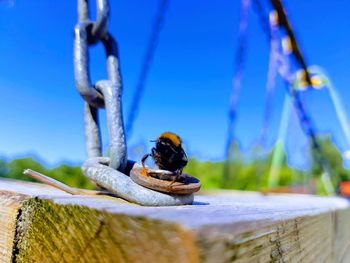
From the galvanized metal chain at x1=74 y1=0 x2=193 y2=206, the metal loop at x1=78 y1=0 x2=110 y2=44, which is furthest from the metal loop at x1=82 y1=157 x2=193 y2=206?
the metal loop at x1=78 y1=0 x2=110 y2=44

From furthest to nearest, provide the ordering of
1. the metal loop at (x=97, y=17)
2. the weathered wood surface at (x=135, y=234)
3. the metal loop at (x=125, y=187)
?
the metal loop at (x=97, y=17)
the metal loop at (x=125, y=187)
the weathered wood surface at (x=135, y=234)

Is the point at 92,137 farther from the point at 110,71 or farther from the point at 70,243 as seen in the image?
the point at 70,243

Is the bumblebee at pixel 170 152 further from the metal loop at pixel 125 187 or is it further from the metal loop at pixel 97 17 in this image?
the metal loop at pixel 97 17

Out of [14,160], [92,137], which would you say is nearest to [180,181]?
[92,137]

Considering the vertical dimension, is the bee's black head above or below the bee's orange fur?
below

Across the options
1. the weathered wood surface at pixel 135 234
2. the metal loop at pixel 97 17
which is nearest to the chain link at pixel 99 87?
the metal loop at pixel 97 17

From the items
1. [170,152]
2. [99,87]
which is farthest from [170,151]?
[99,87]

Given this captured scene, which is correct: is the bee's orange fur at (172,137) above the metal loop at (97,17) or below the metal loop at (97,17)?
below

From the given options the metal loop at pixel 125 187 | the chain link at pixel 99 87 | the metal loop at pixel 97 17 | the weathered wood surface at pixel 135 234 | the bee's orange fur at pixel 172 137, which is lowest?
the weathered wood surface at pixel 135 234

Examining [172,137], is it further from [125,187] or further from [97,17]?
[97,17]

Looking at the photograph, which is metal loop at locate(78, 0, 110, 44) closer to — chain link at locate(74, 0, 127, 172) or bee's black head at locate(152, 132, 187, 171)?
chain link at locate(74, 0, 127, 172)
